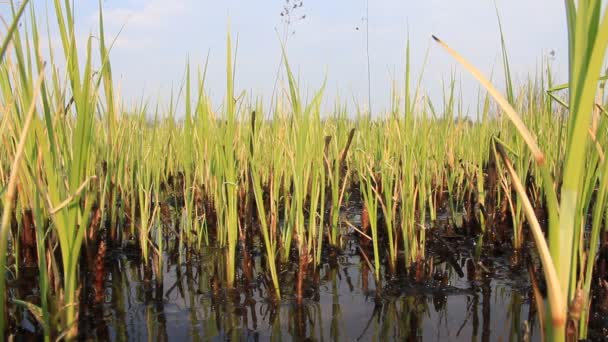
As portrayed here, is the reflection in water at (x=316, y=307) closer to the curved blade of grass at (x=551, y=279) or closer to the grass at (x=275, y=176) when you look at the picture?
the grass at (x=275, y=176)

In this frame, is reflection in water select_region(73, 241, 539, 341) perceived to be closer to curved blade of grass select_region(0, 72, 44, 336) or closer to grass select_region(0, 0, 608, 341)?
grass select_region(0, 0, 608, 341)

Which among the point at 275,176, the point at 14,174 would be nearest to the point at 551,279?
the point at 14,174

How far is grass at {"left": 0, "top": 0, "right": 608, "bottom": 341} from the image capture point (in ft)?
1.84

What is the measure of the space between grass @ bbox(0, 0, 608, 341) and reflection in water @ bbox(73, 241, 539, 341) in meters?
0.06

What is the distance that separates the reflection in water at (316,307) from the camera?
1.11 meters

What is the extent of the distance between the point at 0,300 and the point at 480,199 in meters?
1.78

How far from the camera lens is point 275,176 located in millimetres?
1642

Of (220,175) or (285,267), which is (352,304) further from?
(220,175)

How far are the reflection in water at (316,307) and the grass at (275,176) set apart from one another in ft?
0.20

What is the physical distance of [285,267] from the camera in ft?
5.07

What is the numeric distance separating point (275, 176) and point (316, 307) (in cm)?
55

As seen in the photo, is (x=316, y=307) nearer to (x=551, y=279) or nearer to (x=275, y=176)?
(x=275, y=176)

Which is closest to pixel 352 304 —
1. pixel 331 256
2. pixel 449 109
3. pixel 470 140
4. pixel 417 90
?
pixel 331 256

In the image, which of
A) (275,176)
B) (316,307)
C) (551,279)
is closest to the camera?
(551,279)
